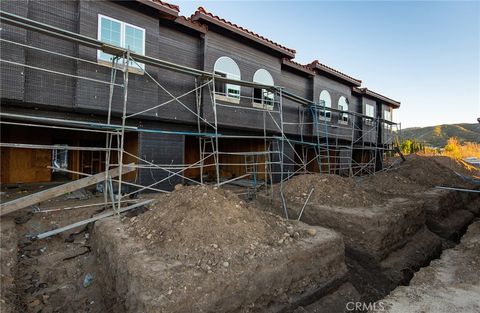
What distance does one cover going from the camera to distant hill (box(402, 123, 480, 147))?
182 feet

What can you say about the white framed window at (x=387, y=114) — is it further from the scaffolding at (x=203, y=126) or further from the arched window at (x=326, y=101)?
the arched window at (x=326, y=101)

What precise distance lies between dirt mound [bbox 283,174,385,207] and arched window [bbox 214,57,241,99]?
4506mm

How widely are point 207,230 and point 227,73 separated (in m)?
7.79

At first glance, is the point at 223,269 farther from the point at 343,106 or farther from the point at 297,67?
the point at 343,106

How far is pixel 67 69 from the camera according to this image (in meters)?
6.76

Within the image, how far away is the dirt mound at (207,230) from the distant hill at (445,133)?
210 feet

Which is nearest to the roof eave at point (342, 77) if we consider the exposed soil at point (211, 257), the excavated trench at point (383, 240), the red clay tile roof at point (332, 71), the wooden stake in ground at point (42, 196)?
the red clay tile roof at point (332, 71)

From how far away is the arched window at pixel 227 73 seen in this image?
9.92 metres

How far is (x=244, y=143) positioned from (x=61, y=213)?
27.6 ft

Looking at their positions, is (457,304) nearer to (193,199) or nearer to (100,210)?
(193,199)

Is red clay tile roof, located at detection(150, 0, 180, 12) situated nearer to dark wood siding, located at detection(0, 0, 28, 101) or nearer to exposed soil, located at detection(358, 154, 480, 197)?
dark wood siding, located at detection(0, 0, 28, 101)

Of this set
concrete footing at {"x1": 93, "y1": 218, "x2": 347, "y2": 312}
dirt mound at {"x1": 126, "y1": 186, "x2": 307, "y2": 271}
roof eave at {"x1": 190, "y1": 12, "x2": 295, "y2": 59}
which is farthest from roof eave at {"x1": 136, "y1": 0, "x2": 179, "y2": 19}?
concrete footing at {"x1": 93, "y1": 218, "x2": 347, "y2": 312}

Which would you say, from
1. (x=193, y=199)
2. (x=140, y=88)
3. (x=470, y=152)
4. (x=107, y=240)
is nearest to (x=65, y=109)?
(x=140, y=88)

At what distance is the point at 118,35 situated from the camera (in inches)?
295
